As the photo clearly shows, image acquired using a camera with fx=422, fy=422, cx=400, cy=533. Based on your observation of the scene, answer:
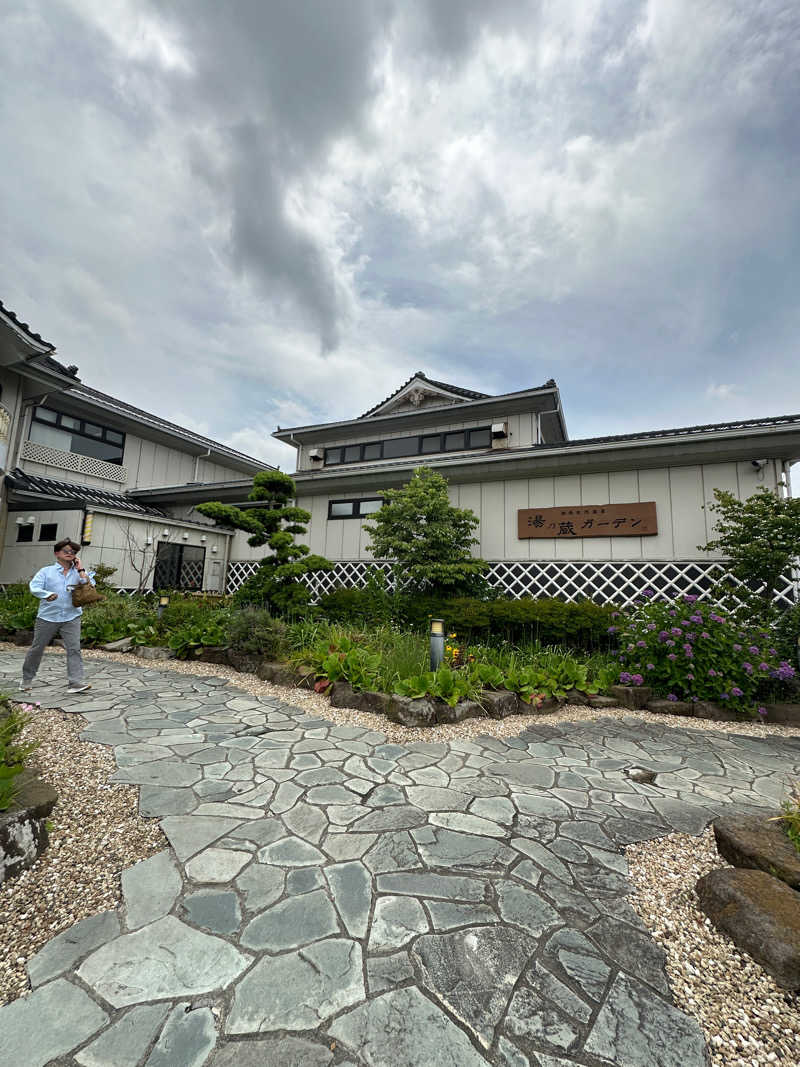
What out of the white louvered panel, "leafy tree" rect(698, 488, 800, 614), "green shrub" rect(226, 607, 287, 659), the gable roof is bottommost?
"green shrub" rect(226, 607, 287, 659)

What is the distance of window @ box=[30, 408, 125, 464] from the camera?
1284 centimetres

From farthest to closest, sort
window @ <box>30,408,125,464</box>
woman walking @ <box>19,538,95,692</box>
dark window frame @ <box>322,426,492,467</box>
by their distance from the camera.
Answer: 1. dark window frame @ <box>322,426,492,467</box>
2. window @ <box>30,408,125,464</box>
3. woman walking @ <box>19,538,95,692</box>

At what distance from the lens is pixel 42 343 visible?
32.8ft

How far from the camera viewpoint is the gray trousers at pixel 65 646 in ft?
16.0

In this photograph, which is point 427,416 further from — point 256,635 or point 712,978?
point 712,978

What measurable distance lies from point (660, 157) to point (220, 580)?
13742 millimetres

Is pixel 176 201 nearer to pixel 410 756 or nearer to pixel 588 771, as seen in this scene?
pixel 410 756

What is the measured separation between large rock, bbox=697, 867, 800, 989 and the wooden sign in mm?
6814

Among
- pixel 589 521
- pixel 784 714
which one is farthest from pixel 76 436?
pixel 784 714

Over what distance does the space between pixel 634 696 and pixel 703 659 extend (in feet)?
3.05

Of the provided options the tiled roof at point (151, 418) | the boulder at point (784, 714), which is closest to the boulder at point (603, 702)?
the boulder at point (784, 714)

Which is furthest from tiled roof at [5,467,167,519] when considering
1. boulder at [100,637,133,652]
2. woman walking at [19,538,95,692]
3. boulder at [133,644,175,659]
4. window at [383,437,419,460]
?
window at [383,437,419,460]

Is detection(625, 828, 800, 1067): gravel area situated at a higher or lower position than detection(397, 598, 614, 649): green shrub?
lower

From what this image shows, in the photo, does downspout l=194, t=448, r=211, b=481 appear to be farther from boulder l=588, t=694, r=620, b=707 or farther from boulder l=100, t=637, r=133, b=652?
boulder l=588, t=694, r=620, b=707
